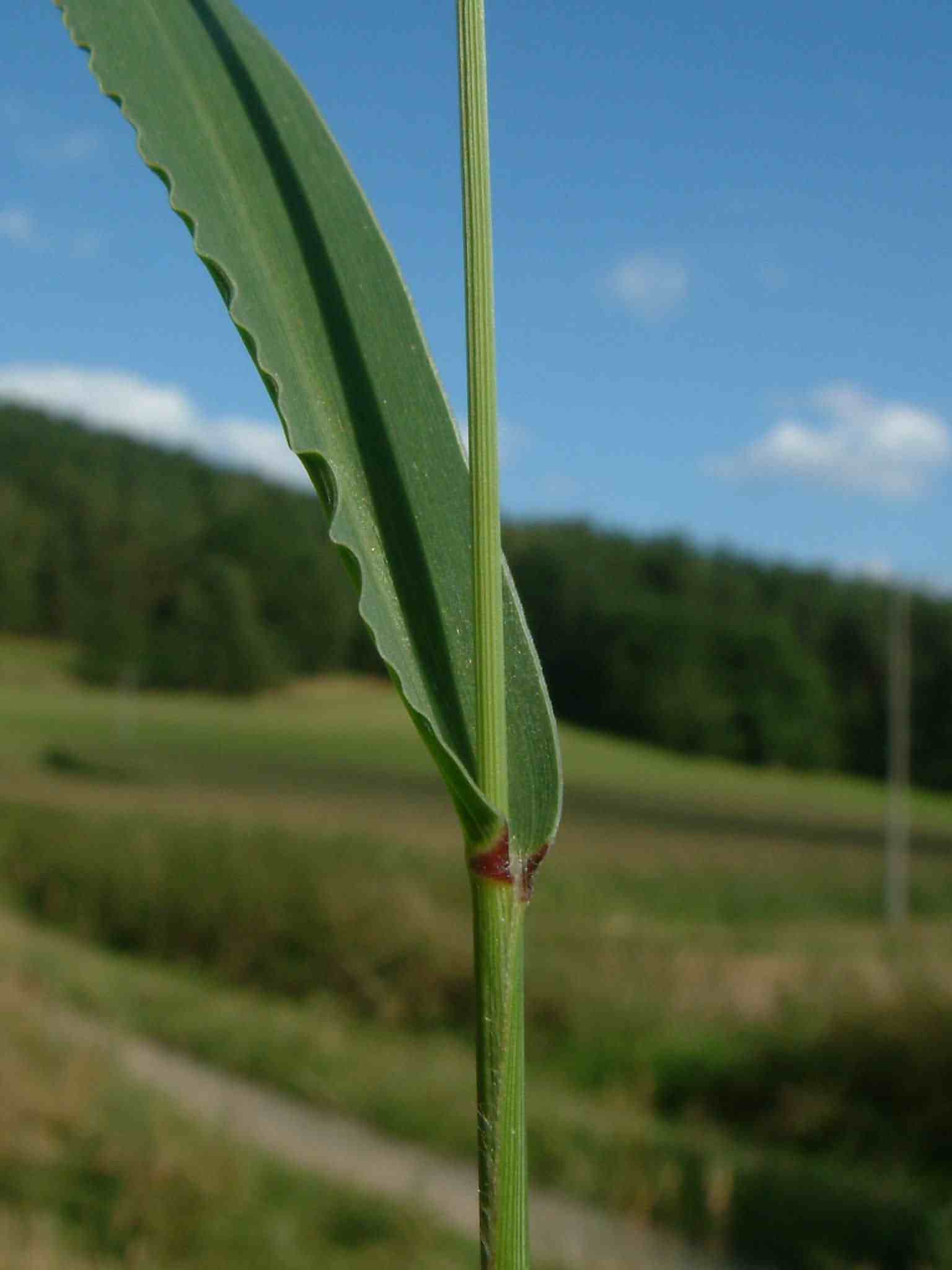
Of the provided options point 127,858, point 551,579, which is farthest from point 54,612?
point 127,858

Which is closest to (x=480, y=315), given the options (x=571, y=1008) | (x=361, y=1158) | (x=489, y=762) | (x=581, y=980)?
(x=489, y=762)

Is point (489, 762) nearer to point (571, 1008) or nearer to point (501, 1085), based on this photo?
point (501, 1085)

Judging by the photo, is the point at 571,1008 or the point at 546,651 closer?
the point at 571,1008

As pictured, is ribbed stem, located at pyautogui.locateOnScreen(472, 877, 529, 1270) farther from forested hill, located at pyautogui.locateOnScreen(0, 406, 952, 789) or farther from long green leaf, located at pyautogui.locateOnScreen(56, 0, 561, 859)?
forested hill, located at pyautogui.locateOnScreen(0, 406, 952, 789)

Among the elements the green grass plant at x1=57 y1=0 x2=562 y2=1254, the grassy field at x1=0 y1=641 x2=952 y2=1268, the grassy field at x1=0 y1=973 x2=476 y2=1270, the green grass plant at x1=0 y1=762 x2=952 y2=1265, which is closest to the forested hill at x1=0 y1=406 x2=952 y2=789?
the grassy field at x1=0 y1=641 x2=952 y2=1268

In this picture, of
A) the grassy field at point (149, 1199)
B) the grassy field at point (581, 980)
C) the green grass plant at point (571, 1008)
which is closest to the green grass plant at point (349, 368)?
the grassy field at point (149, 1199)

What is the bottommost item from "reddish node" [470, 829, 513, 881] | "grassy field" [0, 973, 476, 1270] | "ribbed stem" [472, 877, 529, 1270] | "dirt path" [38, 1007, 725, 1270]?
"dirt path" [38, 1007, 725, 1270]
